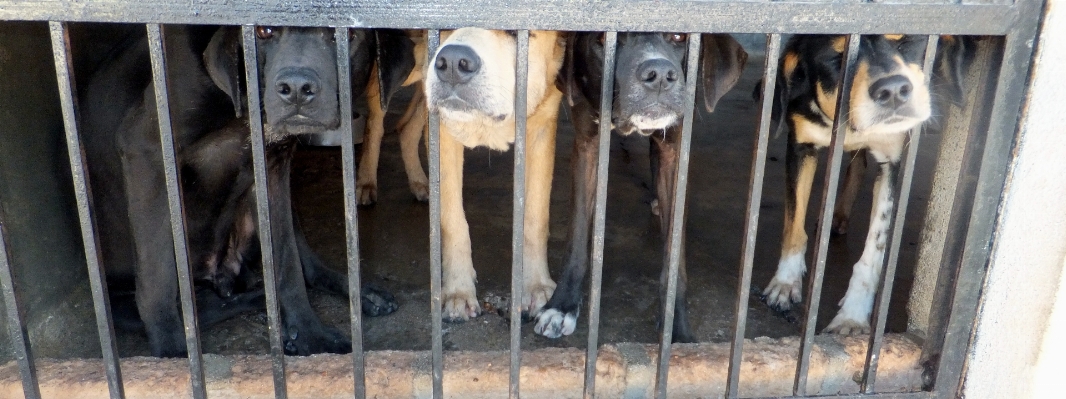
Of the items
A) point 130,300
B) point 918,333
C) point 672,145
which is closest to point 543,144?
point 672,145

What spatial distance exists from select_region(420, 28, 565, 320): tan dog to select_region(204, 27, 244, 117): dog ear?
2.17ft

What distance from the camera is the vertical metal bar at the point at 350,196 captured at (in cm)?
204

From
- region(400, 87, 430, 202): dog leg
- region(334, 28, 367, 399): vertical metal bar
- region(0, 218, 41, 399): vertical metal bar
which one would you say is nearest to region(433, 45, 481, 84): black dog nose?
region(334, 28, 367, 399): vertical metal bar

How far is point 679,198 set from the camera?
2223 millimetres

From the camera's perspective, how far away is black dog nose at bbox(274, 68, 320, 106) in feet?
8.04

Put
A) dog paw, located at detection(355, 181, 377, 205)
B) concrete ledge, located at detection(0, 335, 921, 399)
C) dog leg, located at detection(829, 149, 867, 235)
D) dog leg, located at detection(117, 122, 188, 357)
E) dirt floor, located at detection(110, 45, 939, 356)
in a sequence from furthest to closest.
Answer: dog paw, located at detection(355, 181, 377, 205) < dog leg, located at detection(829, 149, 867, 235) < dirt floor, located at detection(110, 45, 939, 356) < dog leg, located at detection(117, 122, 188, 357) < concrete ledge, located at detection(0, 335, 921, 399)

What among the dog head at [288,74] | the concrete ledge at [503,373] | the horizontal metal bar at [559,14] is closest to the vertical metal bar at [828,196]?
the horizontal metal bar at [559,14]

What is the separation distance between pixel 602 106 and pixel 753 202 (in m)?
0.54

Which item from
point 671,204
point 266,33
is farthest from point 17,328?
point 671,204

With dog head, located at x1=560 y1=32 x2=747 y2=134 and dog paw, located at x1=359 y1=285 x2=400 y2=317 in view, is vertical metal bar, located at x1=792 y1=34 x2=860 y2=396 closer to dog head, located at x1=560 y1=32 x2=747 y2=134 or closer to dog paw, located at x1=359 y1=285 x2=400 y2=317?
dog head, located at x1=560 y1=32 x2=747 y2=134

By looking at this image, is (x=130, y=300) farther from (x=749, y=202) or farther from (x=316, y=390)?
(x=749, y=202)

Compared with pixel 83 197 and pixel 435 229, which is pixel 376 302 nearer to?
pixel 435 229

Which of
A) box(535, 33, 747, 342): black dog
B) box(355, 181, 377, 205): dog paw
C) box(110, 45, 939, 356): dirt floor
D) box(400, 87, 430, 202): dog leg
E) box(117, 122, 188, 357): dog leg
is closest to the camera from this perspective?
box(535, 33, 747, 342): black dog

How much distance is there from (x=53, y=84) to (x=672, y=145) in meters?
2.55
